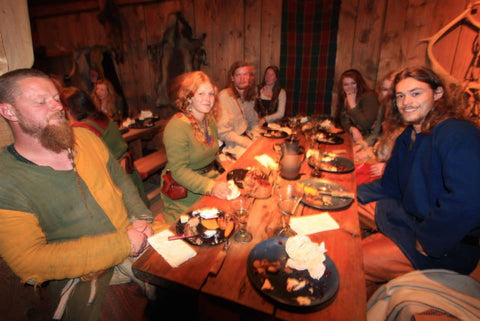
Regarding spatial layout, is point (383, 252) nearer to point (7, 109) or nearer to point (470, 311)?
point (470, 311)

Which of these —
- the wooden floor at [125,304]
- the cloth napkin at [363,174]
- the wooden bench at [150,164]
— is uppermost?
the cloth napkin at [363,174]

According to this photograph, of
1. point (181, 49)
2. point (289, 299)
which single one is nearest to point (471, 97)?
point (289, 299)

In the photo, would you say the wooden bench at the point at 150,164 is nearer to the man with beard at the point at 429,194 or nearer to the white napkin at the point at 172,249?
the white napkin at the point at 172,249

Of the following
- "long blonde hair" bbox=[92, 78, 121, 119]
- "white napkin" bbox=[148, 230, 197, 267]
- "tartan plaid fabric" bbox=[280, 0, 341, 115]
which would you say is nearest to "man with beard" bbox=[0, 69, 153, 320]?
"white napkin" bbox=[148, 230, 197, 267]

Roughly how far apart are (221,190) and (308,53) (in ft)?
12.2

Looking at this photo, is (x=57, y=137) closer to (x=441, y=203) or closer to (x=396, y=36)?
(x=441, y=203)

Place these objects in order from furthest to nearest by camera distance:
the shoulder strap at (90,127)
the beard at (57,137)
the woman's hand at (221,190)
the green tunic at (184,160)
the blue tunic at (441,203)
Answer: the shoulder strap at (90,127), the green tunic at (184,160), the woman's hand at (221,190), the blue tunic at (441,203), the beard at (57,137)

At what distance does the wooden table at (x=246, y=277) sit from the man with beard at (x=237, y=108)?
2.03 meters

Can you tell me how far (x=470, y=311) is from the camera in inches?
47.6

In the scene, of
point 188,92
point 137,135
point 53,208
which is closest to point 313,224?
point 53,208

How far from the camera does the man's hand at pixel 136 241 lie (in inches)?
54.7

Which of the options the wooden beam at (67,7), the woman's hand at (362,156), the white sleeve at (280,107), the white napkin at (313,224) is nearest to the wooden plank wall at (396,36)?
the white sleeve at (280,107)

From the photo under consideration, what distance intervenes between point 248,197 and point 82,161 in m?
1.05

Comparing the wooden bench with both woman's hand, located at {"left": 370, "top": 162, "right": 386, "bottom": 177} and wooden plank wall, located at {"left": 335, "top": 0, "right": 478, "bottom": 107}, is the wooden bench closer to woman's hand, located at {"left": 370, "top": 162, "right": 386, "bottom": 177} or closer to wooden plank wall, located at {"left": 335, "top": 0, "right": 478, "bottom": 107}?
woman's hand, located at {"left": 370, "top": 162, "right": 386, "bottom": 177}
